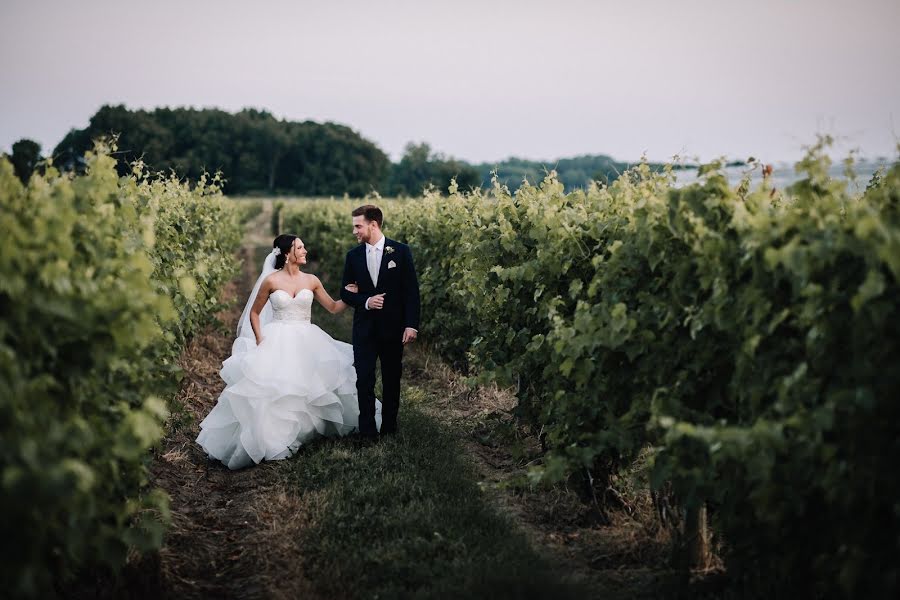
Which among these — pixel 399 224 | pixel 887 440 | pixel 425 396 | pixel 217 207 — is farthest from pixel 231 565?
pixel 217 207

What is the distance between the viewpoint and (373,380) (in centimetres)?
712

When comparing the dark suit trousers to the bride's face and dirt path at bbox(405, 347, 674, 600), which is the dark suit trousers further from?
the bride's face

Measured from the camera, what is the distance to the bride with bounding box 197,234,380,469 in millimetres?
6758

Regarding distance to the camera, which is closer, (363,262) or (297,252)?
(363,262)

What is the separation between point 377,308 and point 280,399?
124 cm

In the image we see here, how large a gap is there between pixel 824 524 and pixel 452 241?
6.88 m

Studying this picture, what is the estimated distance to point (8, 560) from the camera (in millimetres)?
2746

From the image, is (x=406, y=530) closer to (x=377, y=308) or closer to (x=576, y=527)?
(x=576, y=527)

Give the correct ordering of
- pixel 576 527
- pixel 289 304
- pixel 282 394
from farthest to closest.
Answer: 1. pixel 289 304
2. pixel 282 394
3. pixel 576 527

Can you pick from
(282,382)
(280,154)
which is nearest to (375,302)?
(282,382)

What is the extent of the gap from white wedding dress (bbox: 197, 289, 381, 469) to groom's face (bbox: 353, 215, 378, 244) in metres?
0.90

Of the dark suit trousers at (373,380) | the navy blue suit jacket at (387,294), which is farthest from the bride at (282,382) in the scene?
the dark suit trousers at (373,380)

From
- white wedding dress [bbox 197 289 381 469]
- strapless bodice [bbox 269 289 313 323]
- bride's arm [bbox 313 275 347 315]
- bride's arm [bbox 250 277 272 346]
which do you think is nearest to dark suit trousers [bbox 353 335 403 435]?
white wedding dress [bbox 197 289 381 469]

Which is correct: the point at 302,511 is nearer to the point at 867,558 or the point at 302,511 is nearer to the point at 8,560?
the point at 8,560
